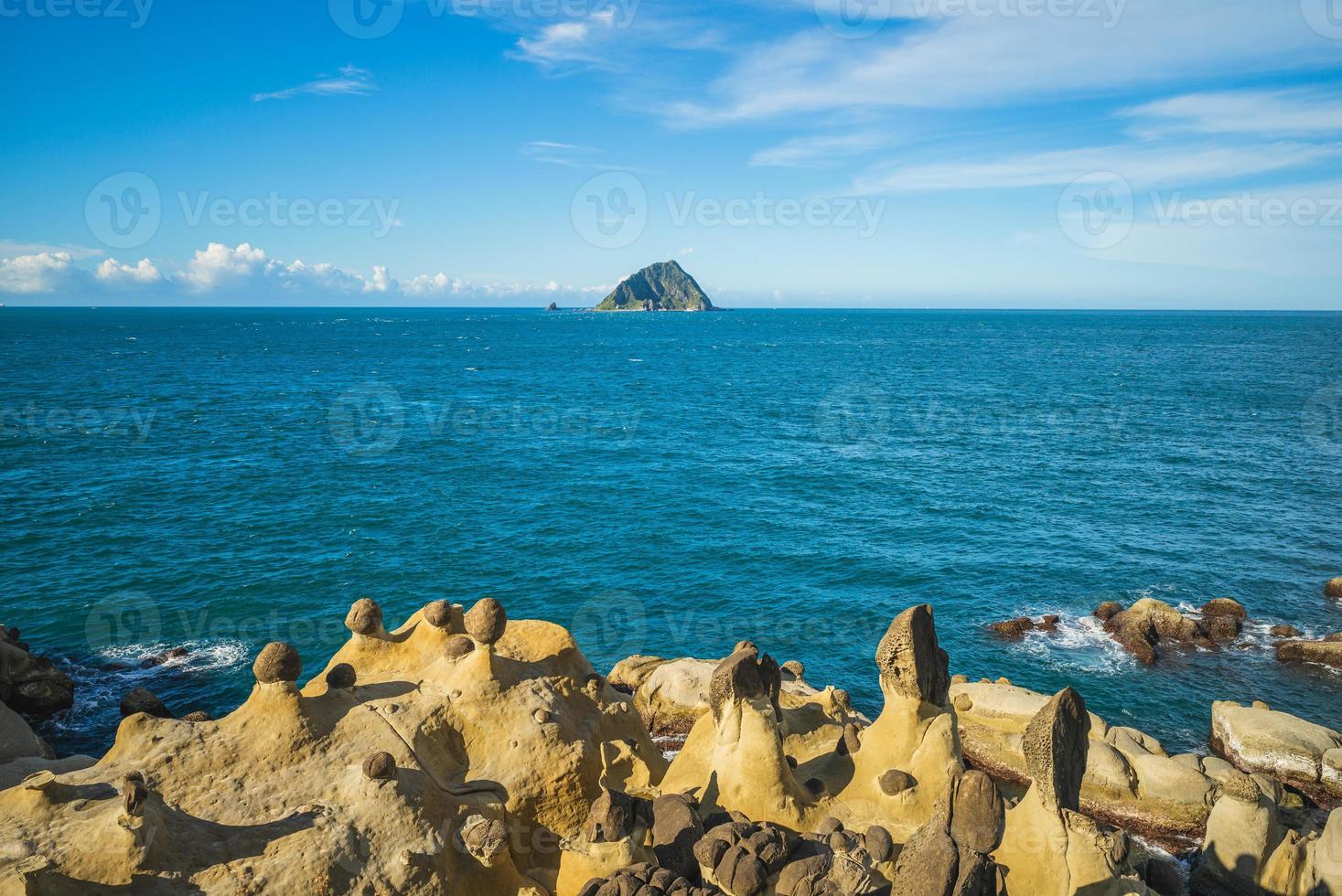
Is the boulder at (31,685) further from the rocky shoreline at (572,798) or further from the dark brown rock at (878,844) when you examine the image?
the dark brown rock at (878,844)

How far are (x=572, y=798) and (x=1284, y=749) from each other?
91.6ft

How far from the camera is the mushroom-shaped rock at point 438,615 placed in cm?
2277

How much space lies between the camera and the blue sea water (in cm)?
4200

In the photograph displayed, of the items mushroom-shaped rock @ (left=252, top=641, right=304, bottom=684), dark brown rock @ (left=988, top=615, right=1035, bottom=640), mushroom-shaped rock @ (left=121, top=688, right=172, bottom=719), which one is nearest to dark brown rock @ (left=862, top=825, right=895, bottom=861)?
mushroom-shaped rock @ (left=252, top=641, right=304, bottom=684)

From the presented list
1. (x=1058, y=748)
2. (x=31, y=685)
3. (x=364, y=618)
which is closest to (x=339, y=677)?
(x=364, y=618)

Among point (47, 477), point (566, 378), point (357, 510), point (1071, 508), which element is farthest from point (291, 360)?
point (1071, 508)

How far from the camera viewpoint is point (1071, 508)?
214 feet

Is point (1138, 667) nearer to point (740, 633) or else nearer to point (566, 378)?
point (740, 633)
